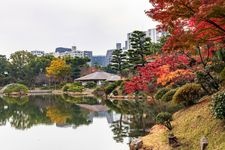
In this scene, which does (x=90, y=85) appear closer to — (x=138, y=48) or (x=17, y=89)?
(x=17, y=89)

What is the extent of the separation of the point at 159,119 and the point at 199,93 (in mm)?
2572

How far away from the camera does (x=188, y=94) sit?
12180 millimetres

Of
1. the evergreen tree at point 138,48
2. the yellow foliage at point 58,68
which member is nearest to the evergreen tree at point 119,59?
the evergreen tree at point 138,48

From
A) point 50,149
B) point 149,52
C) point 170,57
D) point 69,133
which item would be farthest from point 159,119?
point 149,52

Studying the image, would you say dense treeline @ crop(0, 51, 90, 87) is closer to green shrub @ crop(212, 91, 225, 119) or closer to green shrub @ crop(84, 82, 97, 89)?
green shrub @ crop(84, 82, 97, 89)

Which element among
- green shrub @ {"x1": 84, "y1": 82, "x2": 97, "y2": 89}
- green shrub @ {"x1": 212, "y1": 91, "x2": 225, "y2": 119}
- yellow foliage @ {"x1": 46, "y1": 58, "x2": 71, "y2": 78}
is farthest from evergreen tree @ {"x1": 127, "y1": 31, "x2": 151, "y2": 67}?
green shrub @ {"x1": 212, "y1": 91, "x2": 225, "y2": 119}

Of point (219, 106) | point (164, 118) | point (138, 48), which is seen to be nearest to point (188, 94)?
point (164, 118)

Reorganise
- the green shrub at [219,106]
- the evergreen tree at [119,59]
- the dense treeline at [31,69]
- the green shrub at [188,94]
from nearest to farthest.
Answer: the green shrub at [219,106] < the green shrub at [188,94] < the evergreen tree at [119,59] < the dense treeline at [31,69]

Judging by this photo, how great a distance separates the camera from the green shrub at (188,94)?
12133mm

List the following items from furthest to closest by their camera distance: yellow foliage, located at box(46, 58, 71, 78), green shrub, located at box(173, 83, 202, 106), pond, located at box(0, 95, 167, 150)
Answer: yellow foliage, located at box(46, 58, 71, 78) → pond, located at box(0, 95, 167, 150) → green shrub, located at box(173, 83, 202, 106)

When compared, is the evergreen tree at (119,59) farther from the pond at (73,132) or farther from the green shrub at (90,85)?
the pond at (73,132)

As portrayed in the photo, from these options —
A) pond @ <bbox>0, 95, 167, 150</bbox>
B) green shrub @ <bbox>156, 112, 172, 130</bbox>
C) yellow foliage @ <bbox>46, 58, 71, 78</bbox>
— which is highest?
yellow foliage @ <bbox>46, 58, 71, 78</bbox>

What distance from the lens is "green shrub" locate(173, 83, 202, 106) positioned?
12.1 meters

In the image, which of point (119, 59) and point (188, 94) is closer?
point (188, 94)
